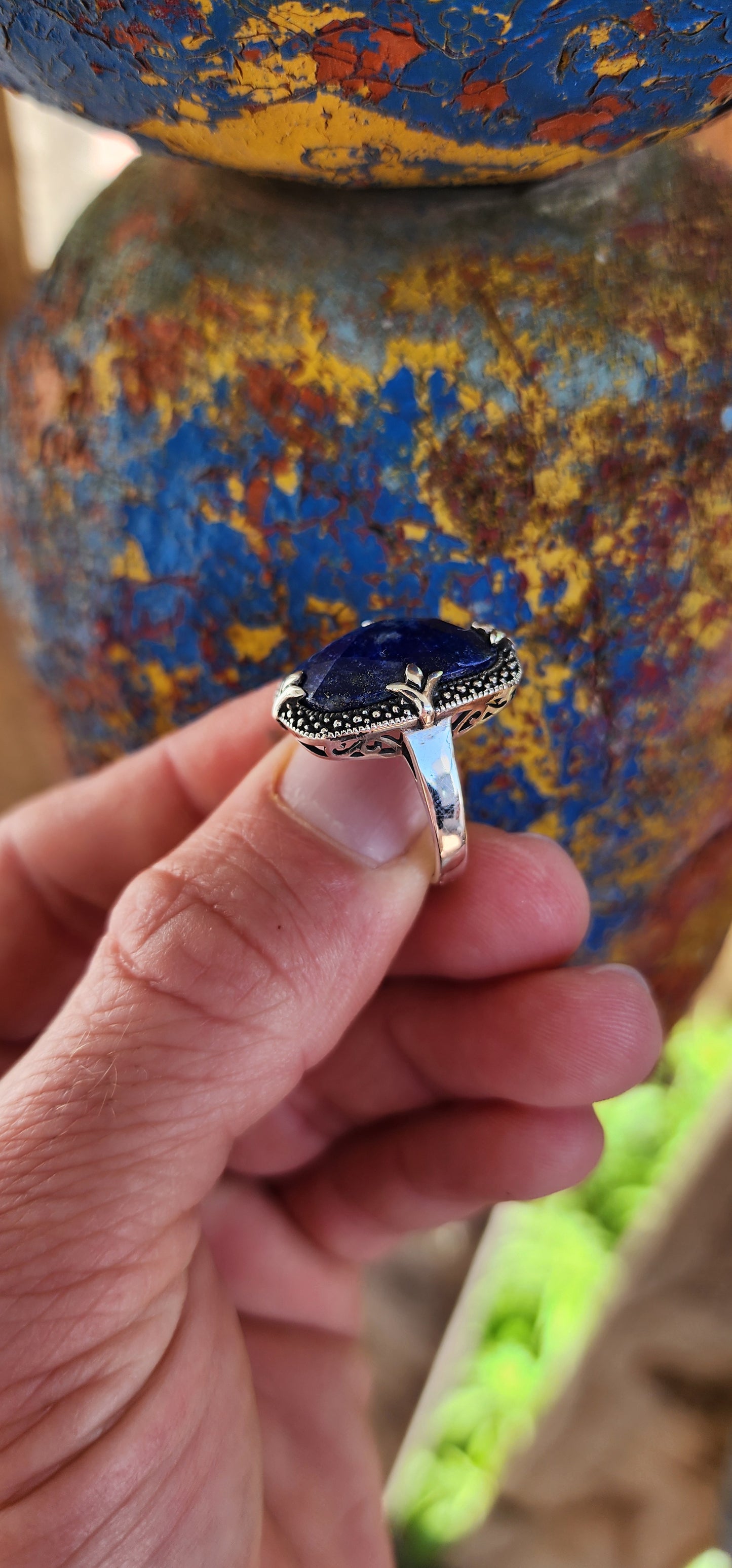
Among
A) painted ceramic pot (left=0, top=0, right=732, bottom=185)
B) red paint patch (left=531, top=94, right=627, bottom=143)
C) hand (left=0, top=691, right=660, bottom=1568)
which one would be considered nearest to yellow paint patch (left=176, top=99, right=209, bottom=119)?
painted ceramic pot (left=0, top=0, right=732, bottom=185)

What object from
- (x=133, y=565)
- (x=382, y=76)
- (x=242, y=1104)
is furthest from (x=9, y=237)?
(x=242, y=1104)

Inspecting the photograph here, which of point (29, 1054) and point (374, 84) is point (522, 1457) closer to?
point (29, 1054)

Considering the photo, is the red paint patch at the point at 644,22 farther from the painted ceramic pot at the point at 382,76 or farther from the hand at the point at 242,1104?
the hand at the point at 242,1104

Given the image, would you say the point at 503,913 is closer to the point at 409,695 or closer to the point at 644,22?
the point at 409,695

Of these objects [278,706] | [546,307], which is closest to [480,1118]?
[278,706]

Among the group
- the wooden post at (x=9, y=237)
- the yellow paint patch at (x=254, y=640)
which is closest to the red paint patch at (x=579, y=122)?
the yellow paint patch at (x=254, y=640)

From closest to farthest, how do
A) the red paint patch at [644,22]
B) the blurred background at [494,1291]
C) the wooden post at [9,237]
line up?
the red paint patch at [644,22] < the blurred background at [494,1291] < the wooden post at [9,237]
